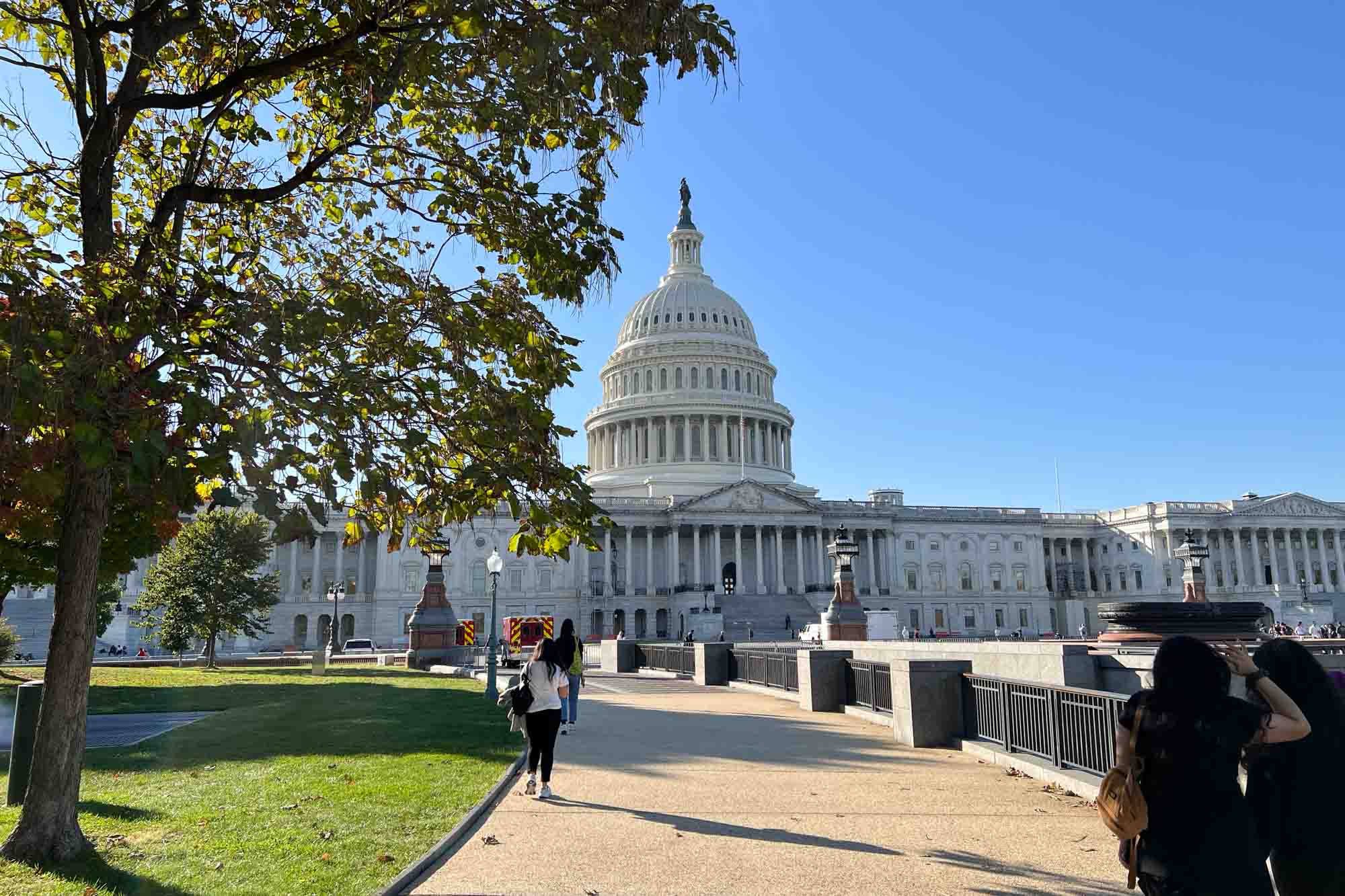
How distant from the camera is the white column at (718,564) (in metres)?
100

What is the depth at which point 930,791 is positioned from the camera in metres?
12.5

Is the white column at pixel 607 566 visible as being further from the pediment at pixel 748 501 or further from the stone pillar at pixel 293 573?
the stone pillar at pixel 293 573

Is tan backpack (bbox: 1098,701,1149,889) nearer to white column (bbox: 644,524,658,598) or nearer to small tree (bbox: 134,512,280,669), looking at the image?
small tree (bbox: 134,512,280,669)

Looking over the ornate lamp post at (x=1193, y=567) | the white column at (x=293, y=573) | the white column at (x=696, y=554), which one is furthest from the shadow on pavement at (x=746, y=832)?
the white column at (x=293, y=573)

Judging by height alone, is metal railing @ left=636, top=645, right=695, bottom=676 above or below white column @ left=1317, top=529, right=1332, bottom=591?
below

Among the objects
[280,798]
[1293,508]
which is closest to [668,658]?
[280,798]

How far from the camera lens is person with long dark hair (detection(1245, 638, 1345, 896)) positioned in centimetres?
535

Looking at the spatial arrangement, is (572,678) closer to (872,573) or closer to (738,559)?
(738,559)

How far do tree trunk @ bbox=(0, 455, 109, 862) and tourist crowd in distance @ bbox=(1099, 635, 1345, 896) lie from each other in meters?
8.79

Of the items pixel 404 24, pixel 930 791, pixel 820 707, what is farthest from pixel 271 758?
pixel 820 707

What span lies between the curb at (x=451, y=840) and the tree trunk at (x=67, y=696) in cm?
332

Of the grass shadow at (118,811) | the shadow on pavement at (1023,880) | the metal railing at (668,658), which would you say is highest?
the metal railing at (668,658)

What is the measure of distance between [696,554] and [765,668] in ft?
235

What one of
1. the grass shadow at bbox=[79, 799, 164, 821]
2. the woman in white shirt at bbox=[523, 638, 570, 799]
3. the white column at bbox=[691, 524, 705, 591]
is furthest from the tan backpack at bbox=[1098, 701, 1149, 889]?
the white column at bbox=[691, 524, 705, 591]
